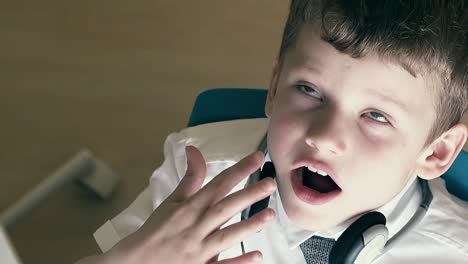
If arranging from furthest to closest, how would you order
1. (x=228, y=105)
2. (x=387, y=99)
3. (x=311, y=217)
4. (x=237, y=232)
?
1. (x=228, y=105)
2. (x=311, y=217)
3. (x=387, y=99)
4. (x=237, y=232)

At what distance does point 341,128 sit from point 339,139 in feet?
0.05

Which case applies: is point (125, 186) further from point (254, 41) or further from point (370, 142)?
point (370, 142)

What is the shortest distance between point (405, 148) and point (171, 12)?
1.22 meters

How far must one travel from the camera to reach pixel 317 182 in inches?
36.4

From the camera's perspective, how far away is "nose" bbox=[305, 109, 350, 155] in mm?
812

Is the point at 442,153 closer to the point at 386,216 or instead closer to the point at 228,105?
the point at 386,216

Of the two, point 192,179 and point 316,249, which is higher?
point 192,179

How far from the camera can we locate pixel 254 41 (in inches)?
74.2

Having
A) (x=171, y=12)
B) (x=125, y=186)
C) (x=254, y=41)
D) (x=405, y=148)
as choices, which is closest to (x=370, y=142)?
(x=405, y=148)

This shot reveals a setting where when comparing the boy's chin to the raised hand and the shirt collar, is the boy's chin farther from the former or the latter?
the raised hand

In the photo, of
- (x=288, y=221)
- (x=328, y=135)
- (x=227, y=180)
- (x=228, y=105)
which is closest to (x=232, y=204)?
(x=227, y=180)

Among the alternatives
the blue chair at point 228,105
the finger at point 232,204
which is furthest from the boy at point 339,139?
the blue chair at point 228,105

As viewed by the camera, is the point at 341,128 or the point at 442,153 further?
the point at 442,153

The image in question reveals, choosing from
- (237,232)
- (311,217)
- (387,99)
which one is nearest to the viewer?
(237,232)
